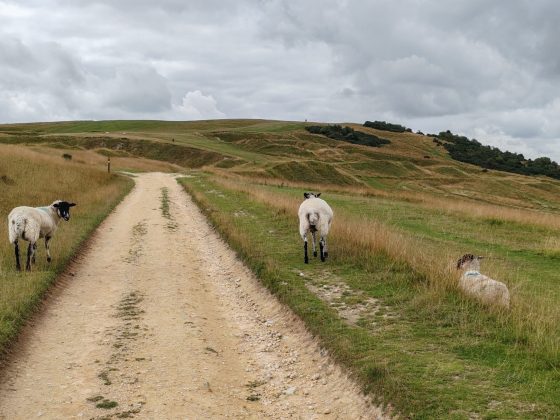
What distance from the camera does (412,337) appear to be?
803cm

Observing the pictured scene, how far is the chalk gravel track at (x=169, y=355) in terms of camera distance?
6539mm

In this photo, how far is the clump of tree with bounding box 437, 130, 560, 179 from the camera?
144125mm

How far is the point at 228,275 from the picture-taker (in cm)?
1369

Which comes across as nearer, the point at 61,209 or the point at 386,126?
the point at 61,209

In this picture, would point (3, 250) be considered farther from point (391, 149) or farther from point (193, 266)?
point (391, 149)

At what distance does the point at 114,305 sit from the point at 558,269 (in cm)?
1346

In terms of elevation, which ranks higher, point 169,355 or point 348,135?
point 348,135

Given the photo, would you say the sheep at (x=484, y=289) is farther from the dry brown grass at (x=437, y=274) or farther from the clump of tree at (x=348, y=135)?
the clump of tree at (x=348, y=135)

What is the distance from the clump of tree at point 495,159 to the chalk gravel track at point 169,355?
467 ft

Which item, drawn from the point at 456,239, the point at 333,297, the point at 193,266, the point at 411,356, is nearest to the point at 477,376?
the point at 411,356

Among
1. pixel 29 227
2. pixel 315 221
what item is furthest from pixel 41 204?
pixel 315 221

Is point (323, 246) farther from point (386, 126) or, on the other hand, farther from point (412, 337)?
point (386, 126)

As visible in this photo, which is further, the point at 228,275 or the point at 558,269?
the point at 558,269

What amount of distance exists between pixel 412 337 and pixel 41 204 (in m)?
22.3
